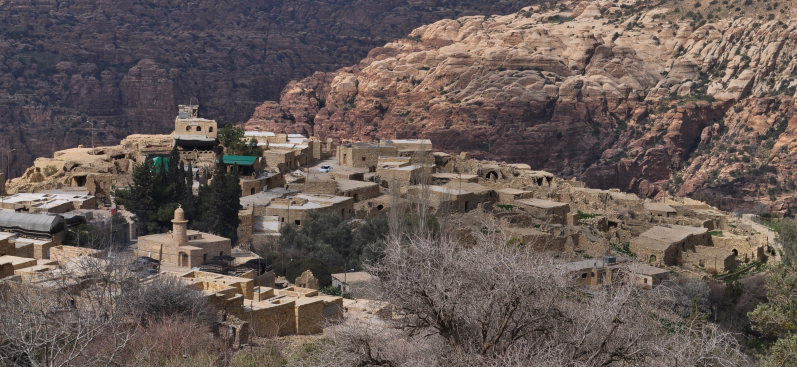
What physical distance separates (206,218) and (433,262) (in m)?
28.5

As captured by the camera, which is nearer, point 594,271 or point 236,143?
point 594,271

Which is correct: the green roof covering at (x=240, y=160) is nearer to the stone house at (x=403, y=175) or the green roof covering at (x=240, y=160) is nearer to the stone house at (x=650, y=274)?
the stone house at (x=403, y=175)

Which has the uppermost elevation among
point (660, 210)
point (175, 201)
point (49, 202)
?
point (49, 202)

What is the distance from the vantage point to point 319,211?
48.4 m

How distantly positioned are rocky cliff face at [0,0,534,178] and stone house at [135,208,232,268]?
70.7m

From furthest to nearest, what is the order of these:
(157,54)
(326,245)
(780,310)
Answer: (157,54)
(326,245)
(780,310)

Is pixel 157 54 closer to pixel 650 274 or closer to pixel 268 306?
pixel 650 274

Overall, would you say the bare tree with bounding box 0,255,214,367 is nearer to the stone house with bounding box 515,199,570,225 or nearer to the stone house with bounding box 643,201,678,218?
the stone house with bounding box 515,199,570,225

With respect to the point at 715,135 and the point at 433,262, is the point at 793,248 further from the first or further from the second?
the point at 715,135

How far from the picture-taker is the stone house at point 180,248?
32906mm

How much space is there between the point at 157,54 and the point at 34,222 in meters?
103

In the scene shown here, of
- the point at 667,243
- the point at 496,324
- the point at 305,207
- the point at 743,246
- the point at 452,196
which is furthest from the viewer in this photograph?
the point at 452,196

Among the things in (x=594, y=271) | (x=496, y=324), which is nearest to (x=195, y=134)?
(x=594, y=271)

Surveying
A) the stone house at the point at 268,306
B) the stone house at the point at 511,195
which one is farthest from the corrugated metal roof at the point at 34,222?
the stone house at the point at 511,195
